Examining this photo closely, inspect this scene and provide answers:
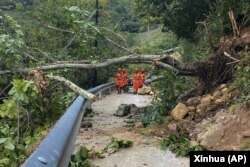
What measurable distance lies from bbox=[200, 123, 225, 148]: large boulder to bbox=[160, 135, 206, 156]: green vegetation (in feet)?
0.49

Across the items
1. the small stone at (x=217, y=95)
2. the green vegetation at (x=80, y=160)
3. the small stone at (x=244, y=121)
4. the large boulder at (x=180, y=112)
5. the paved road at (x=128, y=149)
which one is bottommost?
the paved road at (x=128, y=149)

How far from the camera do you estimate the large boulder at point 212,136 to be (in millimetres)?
6250

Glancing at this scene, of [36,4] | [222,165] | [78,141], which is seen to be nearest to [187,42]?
[36,4]

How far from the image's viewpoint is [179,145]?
6477 mm

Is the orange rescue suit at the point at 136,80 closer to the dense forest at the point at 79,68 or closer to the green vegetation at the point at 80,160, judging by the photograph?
the dense forest at the point at 79,68

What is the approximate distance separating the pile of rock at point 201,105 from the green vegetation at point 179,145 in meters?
1.68

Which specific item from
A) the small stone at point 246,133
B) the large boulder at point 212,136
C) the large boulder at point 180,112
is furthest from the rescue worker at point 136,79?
the small stone at point 246,133

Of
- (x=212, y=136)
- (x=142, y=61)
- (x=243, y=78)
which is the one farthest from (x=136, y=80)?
(x=212, y=136)

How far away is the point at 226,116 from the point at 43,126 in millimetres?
3373

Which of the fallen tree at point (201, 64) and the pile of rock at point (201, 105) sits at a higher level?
the fallen tree at point (201, 64)

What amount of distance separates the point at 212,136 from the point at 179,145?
52 cm

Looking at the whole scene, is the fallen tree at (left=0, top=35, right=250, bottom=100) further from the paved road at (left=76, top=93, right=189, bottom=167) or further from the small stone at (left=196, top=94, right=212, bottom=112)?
the paved road at (left=76, top=93, right=189, bottom=167)

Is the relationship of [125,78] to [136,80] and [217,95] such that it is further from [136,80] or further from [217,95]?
[217,95]

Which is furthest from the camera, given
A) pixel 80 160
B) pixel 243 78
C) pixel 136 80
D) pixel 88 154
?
pixel 136 80
